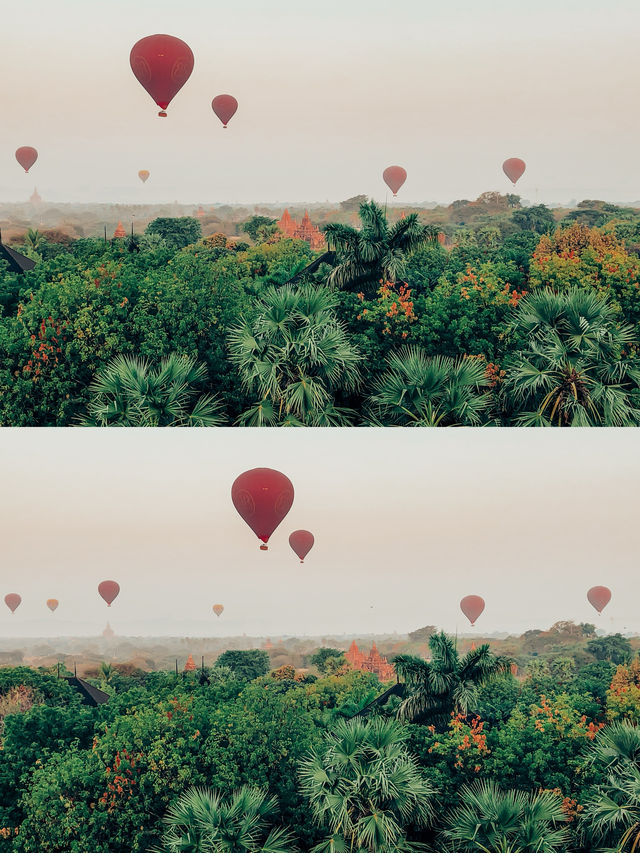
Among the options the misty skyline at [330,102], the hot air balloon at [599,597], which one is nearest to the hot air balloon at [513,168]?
the misty skyline at [330,102]

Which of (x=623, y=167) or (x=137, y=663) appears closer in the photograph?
(x=137, y=663)

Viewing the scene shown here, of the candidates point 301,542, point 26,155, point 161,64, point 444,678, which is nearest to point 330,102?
point 161,64

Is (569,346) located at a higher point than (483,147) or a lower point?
lower

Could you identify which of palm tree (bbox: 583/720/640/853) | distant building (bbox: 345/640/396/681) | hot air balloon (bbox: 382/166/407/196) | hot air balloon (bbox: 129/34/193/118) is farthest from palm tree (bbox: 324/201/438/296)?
palm tree (bbox: 583/720/640/853)

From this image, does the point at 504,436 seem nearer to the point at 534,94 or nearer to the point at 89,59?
the point at 534,94

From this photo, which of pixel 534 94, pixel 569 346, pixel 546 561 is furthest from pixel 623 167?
pixel 546 561

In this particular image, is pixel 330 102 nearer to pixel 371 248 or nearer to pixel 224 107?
pixel 224 107

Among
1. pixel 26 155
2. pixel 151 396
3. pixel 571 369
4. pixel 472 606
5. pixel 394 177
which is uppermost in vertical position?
pixel 26 155

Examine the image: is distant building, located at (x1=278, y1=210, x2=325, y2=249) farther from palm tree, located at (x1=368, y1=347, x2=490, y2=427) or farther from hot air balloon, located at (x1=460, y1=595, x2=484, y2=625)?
hot air balloon, located at (x1=460, y1=595, x2=484, y2=625)
